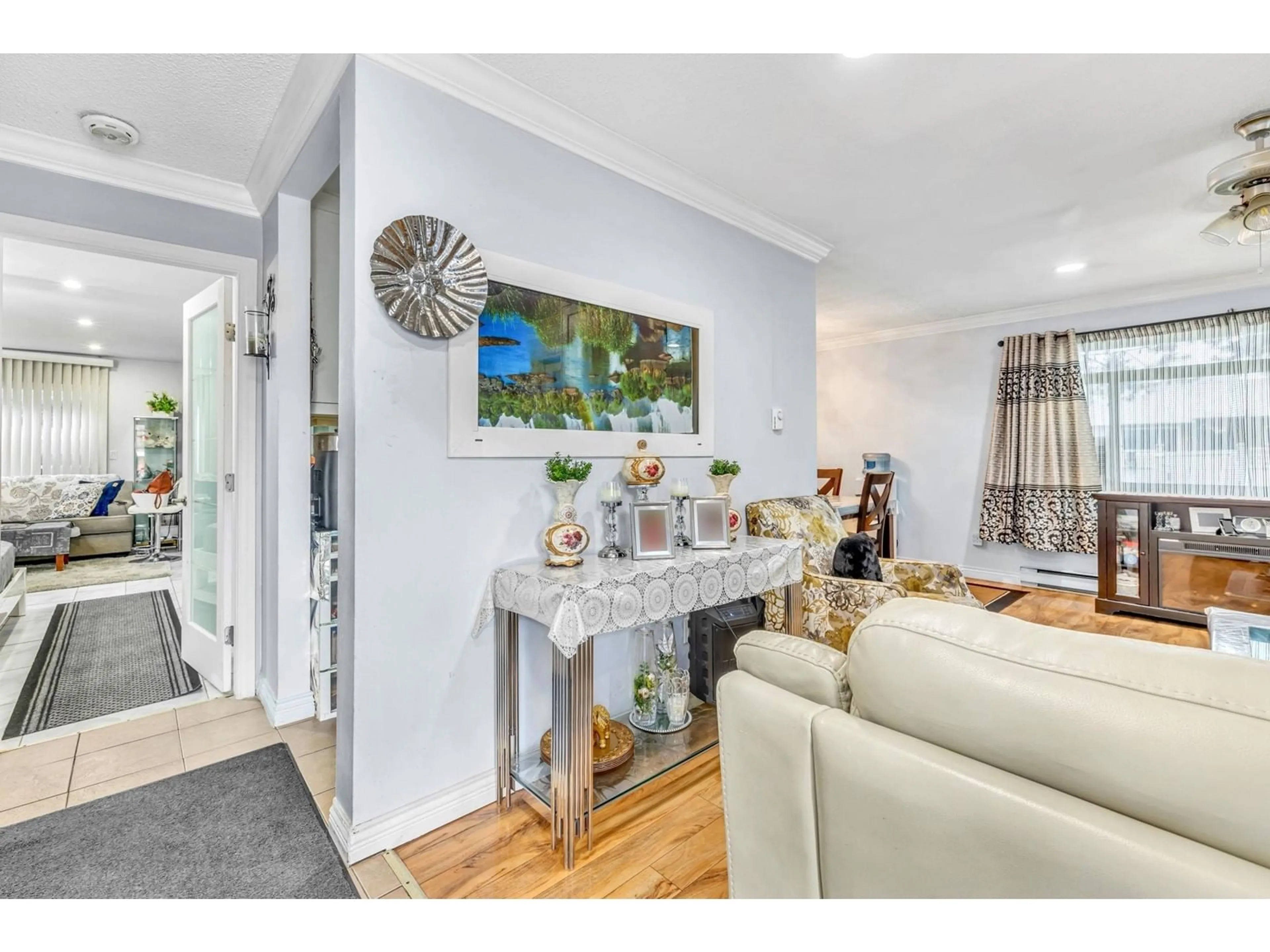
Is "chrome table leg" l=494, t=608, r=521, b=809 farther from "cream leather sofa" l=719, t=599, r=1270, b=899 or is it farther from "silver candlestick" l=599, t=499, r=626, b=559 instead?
"cream leather sofa" l=719, t=599, r=1270, b=899

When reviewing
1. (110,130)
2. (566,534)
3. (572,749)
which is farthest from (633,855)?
(110,130)

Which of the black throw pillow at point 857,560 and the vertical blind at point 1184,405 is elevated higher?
the vertical blind at point 1184,405

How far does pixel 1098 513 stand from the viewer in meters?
4.14

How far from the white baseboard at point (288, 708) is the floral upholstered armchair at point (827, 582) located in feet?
6.76

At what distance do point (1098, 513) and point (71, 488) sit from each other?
9455 mm

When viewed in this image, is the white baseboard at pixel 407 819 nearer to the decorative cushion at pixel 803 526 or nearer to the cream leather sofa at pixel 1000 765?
the cream leather sofa at pixel 1000 765

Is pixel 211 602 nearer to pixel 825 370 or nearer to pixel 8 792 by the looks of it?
pixel 8 792

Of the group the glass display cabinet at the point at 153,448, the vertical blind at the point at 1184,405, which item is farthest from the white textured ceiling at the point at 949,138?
the glass display cabinet at the point at 153,448

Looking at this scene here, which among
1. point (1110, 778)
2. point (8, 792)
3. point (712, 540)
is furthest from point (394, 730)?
point (1110, 778)

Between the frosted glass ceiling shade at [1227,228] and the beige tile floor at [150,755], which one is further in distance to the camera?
the frosted glass ceiling shade at [1227,228]

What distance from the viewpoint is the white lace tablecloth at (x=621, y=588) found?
1597 millimetres

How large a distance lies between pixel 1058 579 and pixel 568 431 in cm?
474

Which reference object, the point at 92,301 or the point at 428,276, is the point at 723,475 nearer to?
the point at 428,276
